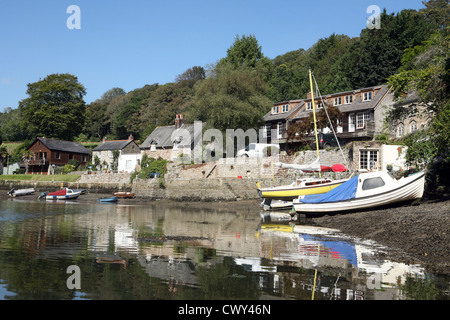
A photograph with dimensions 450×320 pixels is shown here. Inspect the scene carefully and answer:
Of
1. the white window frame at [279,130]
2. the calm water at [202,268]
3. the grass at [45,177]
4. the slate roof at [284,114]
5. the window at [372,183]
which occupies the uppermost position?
the slate roof at [284,114]

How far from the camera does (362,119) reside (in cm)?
4488

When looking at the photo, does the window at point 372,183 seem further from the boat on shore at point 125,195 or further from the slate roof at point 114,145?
the slate roof at point 114,145

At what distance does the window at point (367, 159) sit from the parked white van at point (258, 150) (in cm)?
1188

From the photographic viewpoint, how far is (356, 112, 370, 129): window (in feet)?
146

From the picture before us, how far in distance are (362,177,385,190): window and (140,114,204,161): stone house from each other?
1439 inches

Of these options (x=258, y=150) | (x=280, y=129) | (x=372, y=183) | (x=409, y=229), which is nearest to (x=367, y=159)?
(x=258, y=150)

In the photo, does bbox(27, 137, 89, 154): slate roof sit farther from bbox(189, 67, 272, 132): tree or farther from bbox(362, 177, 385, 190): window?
bbox(362, 177, 385, 190): window

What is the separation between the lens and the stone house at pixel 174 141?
5859cm

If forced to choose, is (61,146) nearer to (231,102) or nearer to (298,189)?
(231,102)

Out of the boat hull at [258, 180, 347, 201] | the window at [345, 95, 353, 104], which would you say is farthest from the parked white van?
the boat hull at [258, 180, 347, 201]

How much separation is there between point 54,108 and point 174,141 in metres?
34.3

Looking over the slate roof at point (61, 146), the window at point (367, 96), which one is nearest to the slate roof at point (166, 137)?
the slate roof at point (61, 146)

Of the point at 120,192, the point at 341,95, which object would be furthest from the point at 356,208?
the point at 120,192
